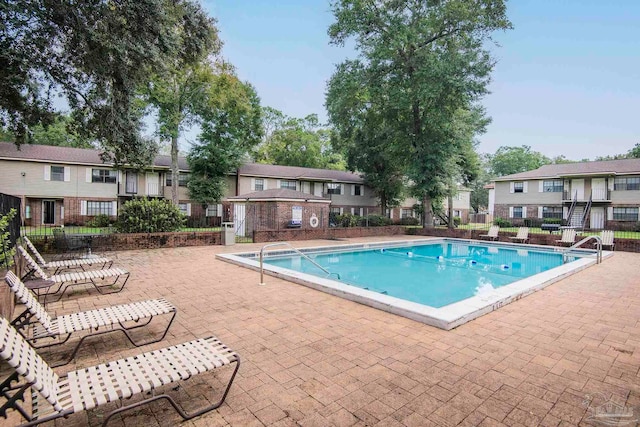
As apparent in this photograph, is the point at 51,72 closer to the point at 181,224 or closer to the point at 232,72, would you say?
the point at 181,224

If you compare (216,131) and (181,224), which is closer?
(181,224)

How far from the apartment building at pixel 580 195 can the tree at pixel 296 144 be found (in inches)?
840

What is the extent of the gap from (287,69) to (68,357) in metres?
30.2

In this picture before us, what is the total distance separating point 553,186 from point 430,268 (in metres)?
24.5

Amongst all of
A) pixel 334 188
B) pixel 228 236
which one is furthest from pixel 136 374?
pixel 334 188

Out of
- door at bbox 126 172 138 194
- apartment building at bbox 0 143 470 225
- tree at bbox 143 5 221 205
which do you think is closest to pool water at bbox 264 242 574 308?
apartment building at bbox 0 143 470 225

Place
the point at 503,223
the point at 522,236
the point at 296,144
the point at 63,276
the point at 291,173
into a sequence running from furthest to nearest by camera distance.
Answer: the point at 296,144 → the point at 291,173 → the point at 503,223 → the point at 522,236 → the point at 63,276

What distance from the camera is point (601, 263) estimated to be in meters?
A: 10.9

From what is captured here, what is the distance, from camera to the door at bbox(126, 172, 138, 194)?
26.0m

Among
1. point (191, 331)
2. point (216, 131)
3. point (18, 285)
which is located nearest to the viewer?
point (18, 285)

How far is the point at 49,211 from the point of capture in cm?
2414

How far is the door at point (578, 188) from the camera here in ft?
89.7

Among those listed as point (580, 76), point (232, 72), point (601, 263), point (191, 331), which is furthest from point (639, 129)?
point (191, 331)

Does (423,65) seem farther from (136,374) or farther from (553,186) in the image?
A: (136,374)
